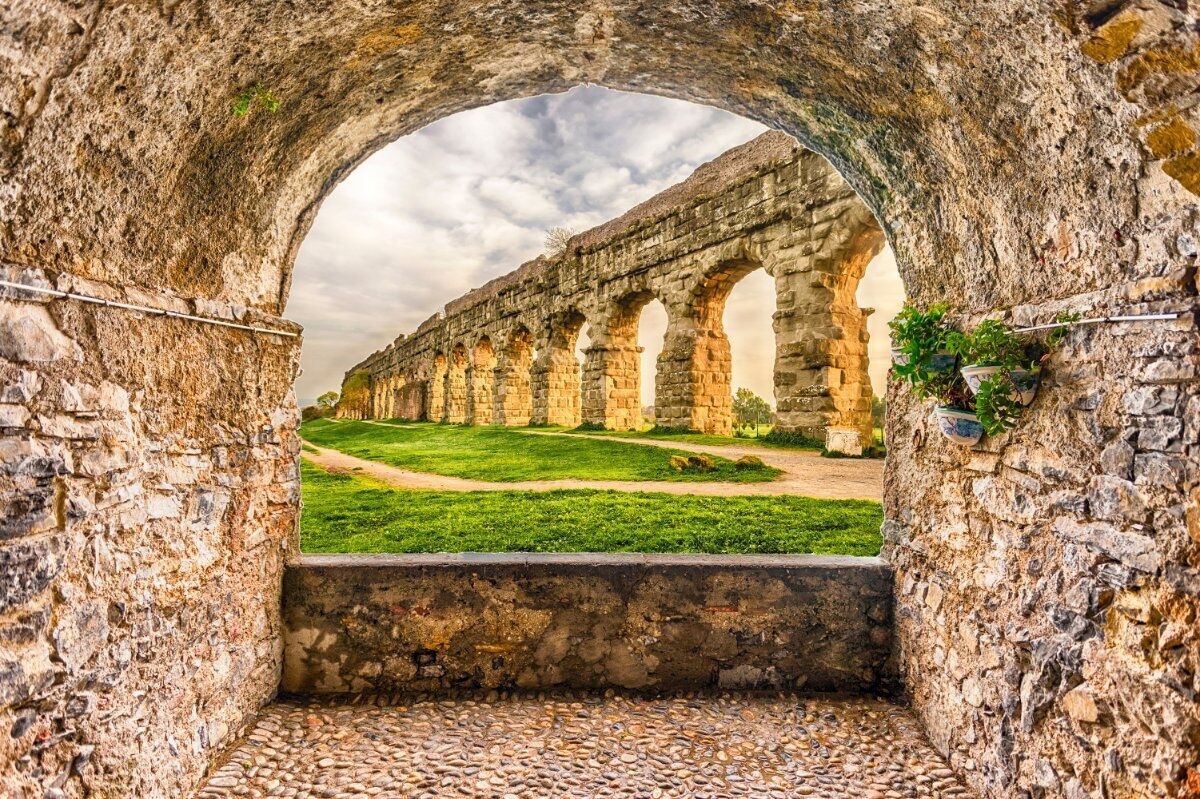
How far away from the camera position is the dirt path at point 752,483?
6949 millimetres

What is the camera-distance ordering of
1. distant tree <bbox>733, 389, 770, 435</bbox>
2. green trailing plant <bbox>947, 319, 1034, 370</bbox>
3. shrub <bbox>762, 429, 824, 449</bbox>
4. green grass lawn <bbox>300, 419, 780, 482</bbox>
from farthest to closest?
distant tree <bbox>733, 389, 770, 435</bbox>, shrub <bbox>762, 429, 824, 449</bbox>, green grass lawn <bbox>300, 419, 780, 482</bbox>, green trailing plant <bbox>947, 319, 1034, 370</bbox>

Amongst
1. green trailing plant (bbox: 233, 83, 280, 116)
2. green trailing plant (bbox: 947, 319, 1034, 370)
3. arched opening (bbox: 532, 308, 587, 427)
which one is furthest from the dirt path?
arched opening (bbox: 532, 308, 587, 427)

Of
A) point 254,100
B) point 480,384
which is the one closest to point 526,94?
point 254,100

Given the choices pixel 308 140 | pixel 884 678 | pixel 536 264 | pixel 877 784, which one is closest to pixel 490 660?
pixel 877 784

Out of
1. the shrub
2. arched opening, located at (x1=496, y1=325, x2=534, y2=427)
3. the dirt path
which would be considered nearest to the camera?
the dirt path

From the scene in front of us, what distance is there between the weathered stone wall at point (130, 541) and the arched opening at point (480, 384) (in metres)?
20.7

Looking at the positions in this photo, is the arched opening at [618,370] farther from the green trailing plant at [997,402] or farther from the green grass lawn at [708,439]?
the green trailing plant at [997,402]

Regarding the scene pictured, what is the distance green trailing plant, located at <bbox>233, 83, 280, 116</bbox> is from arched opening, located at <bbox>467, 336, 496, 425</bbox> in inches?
839

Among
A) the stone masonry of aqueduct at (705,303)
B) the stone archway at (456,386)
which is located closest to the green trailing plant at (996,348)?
the stone masonry of aqueduct at (705,303)

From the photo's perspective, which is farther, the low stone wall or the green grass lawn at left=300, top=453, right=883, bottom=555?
the green grass lawn at left=300, top=453, right=883, bottom=555

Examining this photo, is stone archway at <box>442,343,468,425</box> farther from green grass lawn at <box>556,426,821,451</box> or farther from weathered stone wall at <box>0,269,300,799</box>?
weathered stone wall at <box>0,269,300,799</box>

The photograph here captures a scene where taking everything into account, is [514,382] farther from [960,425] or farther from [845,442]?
[960,425]

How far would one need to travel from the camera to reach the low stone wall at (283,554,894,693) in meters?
3.54

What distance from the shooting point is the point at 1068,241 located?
238 cm
